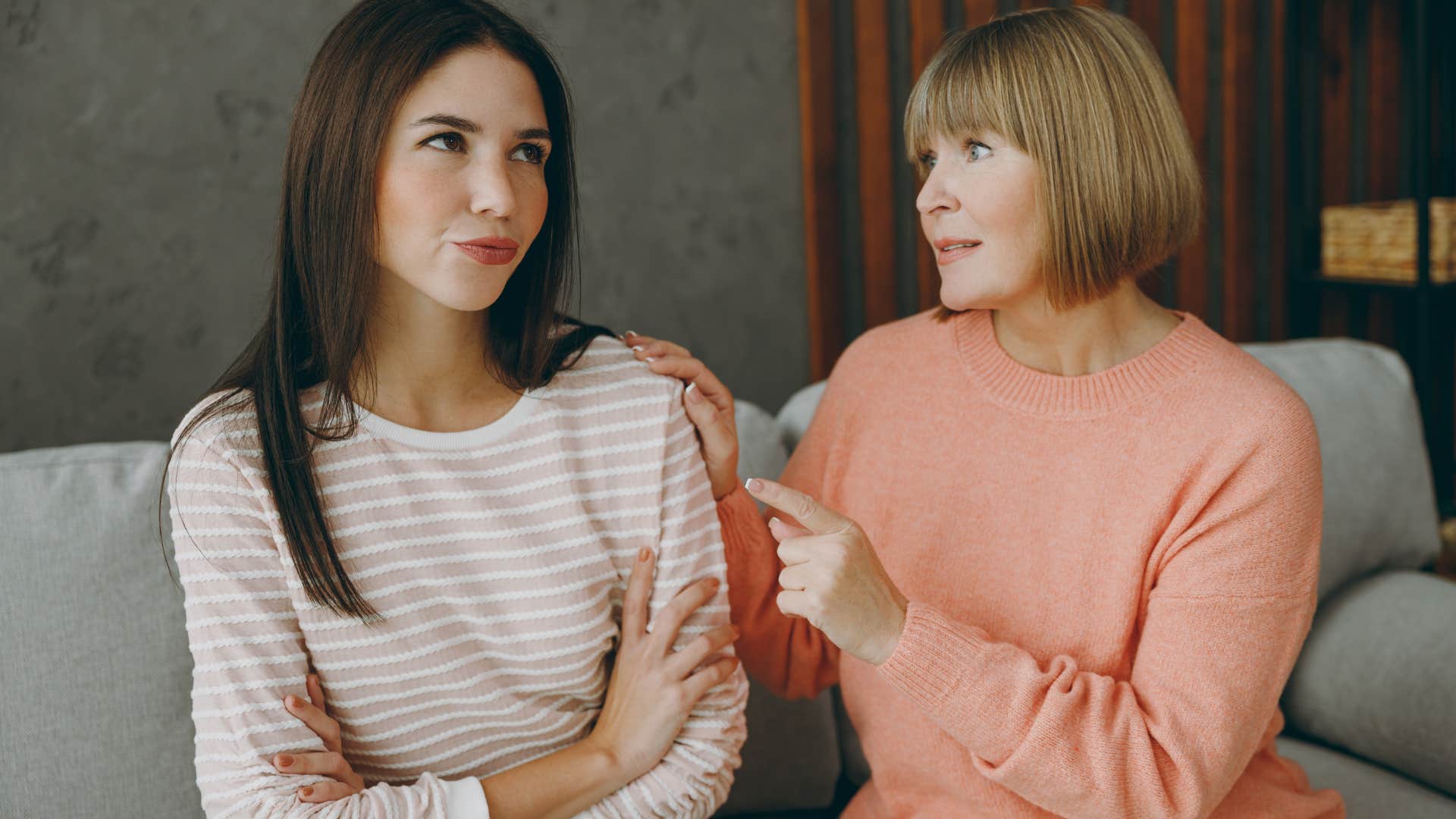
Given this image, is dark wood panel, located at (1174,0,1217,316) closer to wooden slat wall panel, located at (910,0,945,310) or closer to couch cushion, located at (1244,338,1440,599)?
couch cushion, located at (1244,338,1440,599)

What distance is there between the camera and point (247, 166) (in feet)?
5.37

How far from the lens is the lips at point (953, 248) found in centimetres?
121

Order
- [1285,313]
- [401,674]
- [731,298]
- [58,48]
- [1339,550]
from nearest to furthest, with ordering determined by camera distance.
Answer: [401,674], [58,48], [1339,550], [731,298], [1285,313]

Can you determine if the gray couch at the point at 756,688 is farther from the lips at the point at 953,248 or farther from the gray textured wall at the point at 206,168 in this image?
the lips at the point at 953,248

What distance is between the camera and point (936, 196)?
1.21 m

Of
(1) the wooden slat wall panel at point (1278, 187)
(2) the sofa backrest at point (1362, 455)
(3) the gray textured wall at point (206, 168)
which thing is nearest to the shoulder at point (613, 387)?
(2) the sofa backrest at point (1362, 455)

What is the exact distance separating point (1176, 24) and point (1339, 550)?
100 centimetres

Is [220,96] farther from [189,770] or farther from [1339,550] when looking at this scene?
[1339,550]

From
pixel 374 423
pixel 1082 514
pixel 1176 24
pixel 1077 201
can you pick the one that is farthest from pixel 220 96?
pixel 1176 24

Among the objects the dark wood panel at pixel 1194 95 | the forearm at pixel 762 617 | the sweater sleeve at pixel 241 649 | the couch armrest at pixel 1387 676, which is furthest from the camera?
the dark wood panel at pixel 1194 95

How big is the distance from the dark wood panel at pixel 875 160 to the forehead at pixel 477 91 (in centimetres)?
92

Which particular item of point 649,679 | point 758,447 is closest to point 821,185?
point 758,447

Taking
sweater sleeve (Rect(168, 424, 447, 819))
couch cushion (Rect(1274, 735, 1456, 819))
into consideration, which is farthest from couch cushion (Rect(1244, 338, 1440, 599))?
sweater sleeve (Rect(168, 424, 447, 819))

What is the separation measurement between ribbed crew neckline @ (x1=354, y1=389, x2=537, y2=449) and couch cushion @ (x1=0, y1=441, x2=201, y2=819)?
0.36 metres
